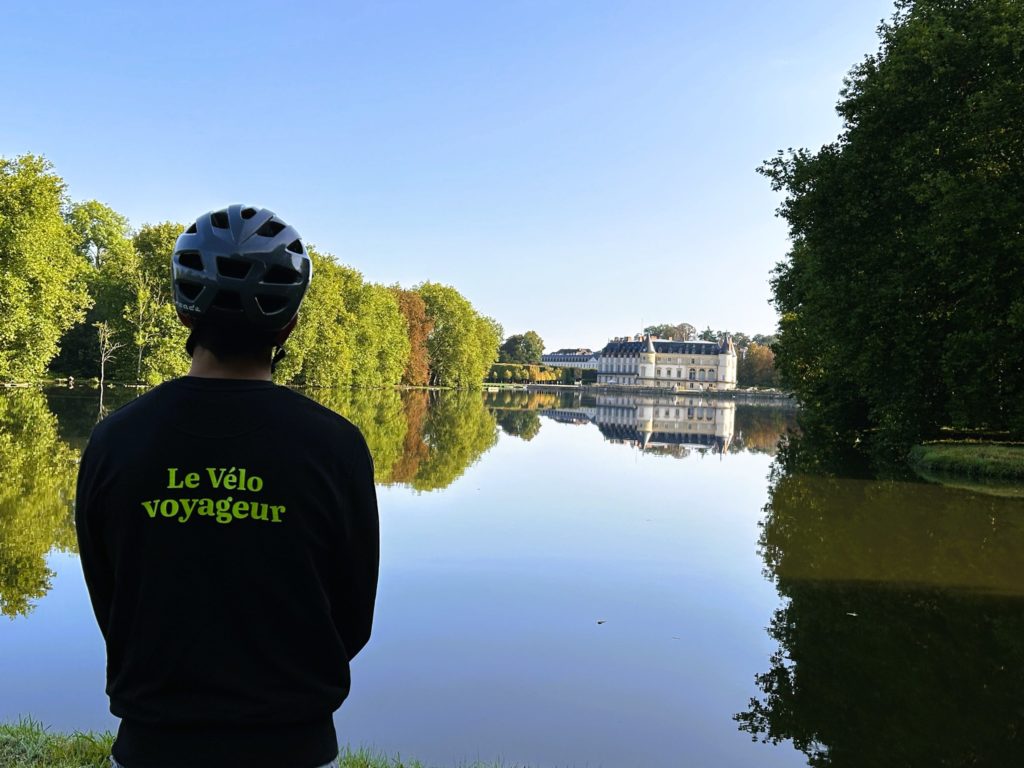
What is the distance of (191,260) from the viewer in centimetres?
192

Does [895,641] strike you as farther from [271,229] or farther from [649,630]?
[271,229]

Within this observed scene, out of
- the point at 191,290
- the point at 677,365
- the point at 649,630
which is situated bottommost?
the point at 649,630

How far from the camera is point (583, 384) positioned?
159000mm

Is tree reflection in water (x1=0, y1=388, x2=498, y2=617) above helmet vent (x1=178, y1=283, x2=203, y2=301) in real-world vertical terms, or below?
below

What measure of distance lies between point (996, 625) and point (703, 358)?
145870mm

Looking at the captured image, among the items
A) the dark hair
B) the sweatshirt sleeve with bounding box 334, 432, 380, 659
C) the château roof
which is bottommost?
the sweatshirt sleeve with bounding box 334, 432, 380, 659

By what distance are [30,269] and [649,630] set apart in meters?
35.0

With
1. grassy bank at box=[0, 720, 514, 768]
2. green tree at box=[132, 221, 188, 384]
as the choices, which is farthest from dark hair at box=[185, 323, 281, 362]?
green tree at box=[132, 221, 188, 384]

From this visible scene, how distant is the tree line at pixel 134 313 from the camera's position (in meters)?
34.8

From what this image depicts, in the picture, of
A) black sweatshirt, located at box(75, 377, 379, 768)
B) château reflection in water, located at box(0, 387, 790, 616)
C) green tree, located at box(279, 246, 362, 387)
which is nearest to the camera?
black sweatshirt, located at box(75, 377, 379, 768)

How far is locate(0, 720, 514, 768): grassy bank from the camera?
13.3 feet

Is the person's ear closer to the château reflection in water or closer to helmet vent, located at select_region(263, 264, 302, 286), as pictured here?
helmet vent, located at select_region(263, 264, 302, 286)

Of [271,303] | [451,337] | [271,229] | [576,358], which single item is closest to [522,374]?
[451,337]

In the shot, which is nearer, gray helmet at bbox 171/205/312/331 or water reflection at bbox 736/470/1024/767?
gray helmet at bbox 171/205/312/331
